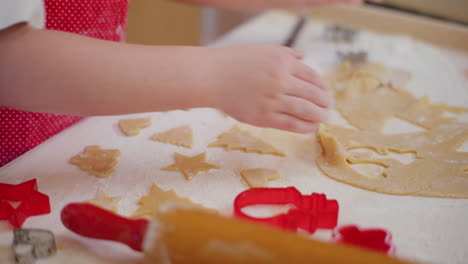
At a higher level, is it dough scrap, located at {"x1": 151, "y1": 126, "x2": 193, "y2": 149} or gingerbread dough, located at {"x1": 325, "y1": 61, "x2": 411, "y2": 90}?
gingerbread dough, located at {"x1": 325, "y1": 61, "x2": 411, "y2": 90}

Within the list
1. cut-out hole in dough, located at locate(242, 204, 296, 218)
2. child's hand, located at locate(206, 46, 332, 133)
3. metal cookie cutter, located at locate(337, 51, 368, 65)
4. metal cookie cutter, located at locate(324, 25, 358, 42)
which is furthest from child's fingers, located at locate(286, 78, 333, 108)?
metal cookie cutter, located at locate(324, 25, 358, 42)

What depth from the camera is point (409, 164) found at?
49 cm

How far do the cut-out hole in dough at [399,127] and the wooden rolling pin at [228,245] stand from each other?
309 millimetres

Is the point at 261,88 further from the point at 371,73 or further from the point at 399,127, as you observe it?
the point at 371,73

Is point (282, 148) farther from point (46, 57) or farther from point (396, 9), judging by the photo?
point (396, 9)

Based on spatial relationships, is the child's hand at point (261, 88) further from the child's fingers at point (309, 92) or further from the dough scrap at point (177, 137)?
the dough scrap at point (177, 137)

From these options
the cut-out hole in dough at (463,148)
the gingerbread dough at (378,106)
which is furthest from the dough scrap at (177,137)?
the cut-out hole in dough at (463,148)

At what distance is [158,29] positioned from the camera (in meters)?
1.42

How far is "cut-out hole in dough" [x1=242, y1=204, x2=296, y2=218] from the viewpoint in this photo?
1.34 ft

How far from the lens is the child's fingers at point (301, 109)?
41cm

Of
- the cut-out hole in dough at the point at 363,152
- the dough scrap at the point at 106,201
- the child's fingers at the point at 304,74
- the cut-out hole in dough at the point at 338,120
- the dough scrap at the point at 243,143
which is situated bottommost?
the dough scrap at the point at 106,201

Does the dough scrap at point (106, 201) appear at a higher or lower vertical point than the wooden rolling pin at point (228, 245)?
lower

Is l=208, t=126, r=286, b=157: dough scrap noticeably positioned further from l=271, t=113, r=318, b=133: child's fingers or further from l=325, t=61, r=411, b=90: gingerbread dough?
l=325, t=61, r=411, b=90: gingerbread dough

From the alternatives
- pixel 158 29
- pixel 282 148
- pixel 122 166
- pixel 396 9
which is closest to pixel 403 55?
pixel 396 9
